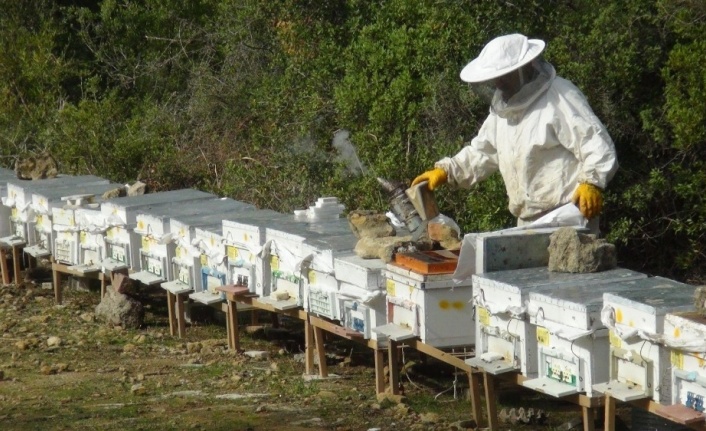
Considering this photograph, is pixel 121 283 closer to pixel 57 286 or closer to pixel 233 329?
pixel 57 286

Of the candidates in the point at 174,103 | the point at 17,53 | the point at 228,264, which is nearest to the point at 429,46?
the point at 228,264

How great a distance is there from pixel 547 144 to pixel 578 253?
0.95m

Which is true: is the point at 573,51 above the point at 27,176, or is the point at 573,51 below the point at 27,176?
above

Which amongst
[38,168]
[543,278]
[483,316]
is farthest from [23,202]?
[543,278]

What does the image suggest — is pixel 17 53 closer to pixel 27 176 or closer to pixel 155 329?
pixel 27 176

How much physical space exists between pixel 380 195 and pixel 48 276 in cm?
366

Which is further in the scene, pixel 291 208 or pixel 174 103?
pixel 174 103

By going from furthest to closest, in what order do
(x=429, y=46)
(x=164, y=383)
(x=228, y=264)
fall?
(x=429, y=46), (x=228, y=264), (x=164, y=383)

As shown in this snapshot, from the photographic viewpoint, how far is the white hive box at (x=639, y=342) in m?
5.01

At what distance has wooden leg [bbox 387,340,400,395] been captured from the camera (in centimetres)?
690

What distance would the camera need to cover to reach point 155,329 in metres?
9.83

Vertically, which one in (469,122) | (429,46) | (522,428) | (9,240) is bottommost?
(522,428)

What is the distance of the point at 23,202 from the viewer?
10.9 m

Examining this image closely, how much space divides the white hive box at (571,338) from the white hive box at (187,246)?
3.48 m
